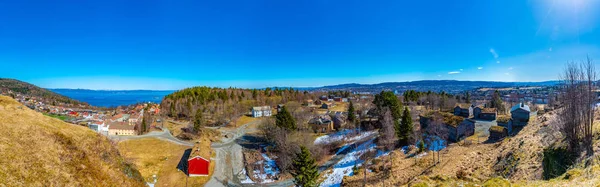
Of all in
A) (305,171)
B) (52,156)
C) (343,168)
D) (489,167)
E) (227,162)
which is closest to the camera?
(52,156)

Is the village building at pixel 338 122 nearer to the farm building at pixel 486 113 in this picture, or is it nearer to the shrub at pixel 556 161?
the farm building at pixel 486 113

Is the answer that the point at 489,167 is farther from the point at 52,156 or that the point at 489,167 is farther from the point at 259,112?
the point at 259,112

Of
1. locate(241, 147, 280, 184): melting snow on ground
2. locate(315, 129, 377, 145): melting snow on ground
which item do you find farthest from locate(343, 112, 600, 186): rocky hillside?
locate(315, 129, 377, 145): melting snow on ground

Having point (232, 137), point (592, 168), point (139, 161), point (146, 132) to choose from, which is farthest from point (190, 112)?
point (592, 168)

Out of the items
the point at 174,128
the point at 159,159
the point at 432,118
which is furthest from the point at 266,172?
the point at 174,128

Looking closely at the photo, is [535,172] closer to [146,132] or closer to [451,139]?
[451,139]

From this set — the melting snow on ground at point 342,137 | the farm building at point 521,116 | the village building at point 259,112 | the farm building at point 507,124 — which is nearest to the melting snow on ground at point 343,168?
the melting snow on ground at point 342,137
